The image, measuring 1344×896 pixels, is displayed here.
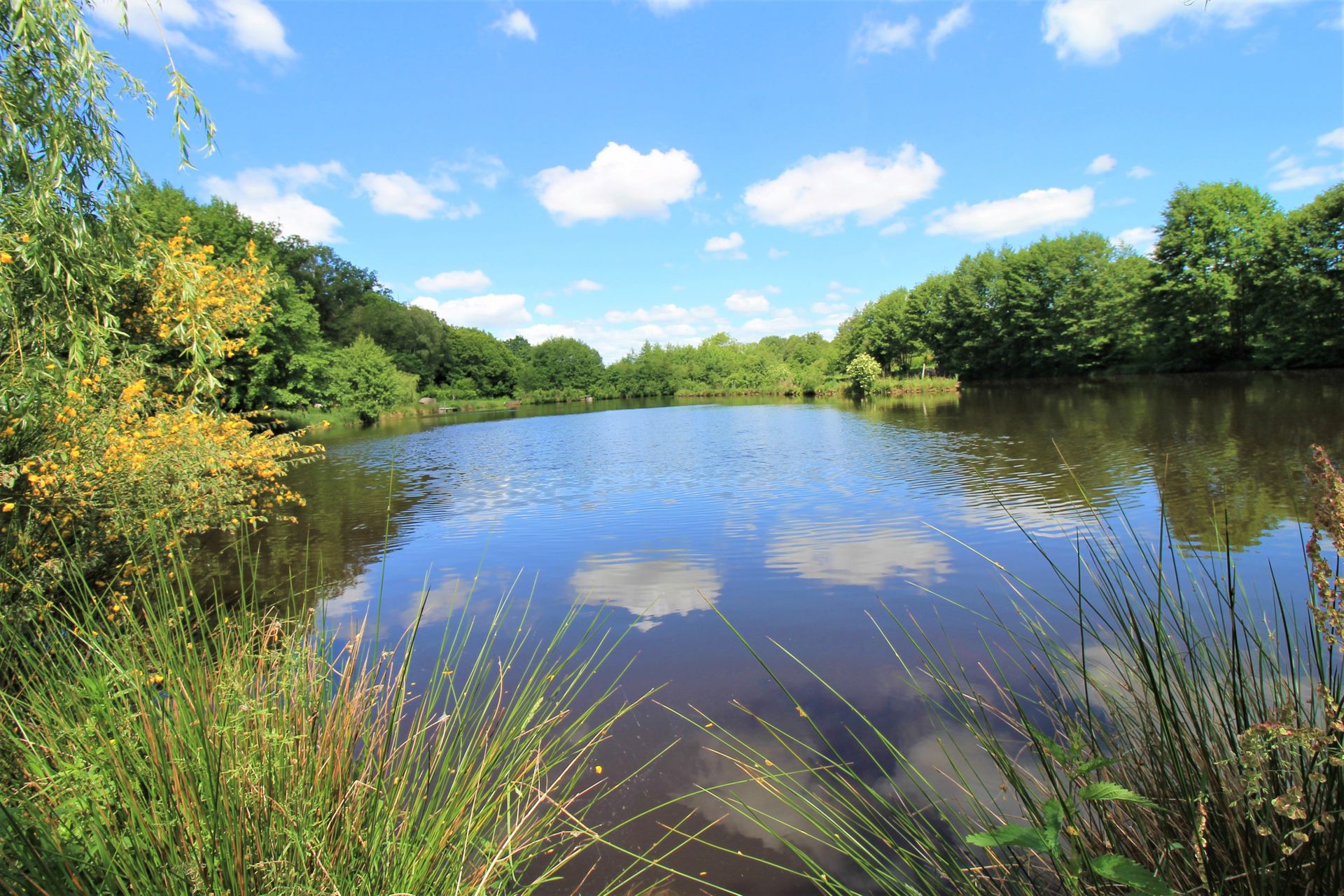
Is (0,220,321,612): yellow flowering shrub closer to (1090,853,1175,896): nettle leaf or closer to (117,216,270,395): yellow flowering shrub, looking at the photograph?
(117,216,270,395): yellow flowering shrub

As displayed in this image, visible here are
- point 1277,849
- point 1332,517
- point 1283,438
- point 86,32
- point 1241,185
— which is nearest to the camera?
point 1332,517

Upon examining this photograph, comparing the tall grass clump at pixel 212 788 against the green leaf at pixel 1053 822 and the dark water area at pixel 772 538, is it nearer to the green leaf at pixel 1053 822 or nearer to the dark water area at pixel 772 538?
the dark water area at pixel 772 538

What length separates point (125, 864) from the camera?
1410mm

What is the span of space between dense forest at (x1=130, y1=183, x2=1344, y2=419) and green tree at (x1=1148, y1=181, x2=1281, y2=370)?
0.09m

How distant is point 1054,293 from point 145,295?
55.0 meters

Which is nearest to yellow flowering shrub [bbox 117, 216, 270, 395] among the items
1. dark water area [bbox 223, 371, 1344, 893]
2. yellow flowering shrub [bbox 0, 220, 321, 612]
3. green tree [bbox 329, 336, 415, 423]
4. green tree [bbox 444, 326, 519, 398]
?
yellow flowering shrub [bbox 0, 220, 321, 612]

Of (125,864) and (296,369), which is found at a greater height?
(296,369)

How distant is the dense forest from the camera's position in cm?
3028

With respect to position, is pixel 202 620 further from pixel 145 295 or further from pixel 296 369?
pixel 296 369

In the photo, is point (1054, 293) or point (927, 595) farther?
point (1054, 293)

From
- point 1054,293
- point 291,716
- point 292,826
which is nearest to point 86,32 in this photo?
point 291,716

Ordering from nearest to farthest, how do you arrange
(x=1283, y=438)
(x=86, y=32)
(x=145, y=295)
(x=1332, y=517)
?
1. (x=1332, y=517)
2. (x=86, y=32)
3. (x=145, y=295)
4. (x=1283, y=438)

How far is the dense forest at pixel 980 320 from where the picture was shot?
3028 cm

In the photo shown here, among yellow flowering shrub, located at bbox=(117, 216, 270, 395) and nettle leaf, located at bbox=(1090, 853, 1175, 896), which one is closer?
nettle leaf, located at bbox=(1090, 853, 1175, 896)
